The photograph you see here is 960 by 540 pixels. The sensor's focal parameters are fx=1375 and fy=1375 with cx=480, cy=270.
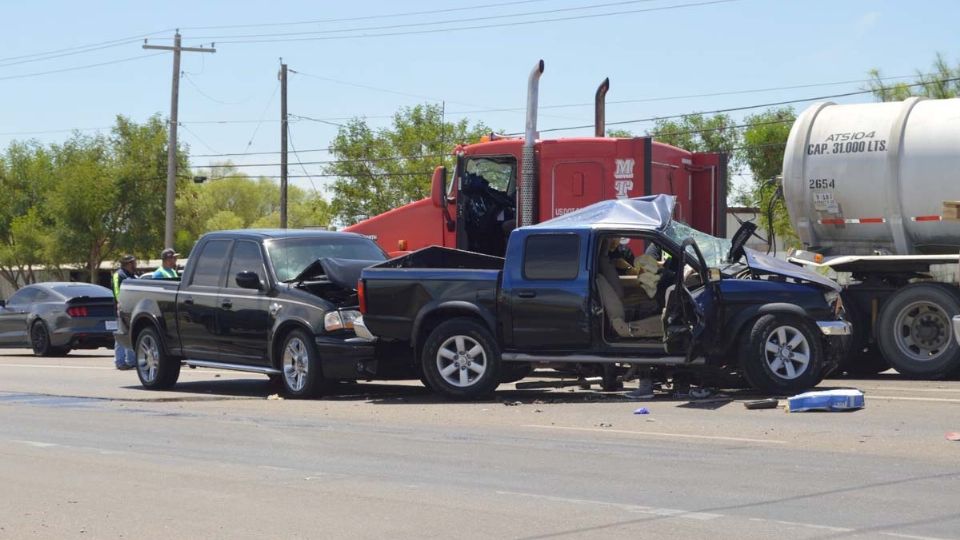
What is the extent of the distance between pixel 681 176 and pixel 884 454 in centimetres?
974

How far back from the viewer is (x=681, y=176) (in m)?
19.3

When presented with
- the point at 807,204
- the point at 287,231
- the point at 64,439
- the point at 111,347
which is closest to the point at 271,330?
the point at 287,231

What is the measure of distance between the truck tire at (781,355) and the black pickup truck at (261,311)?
157 inches

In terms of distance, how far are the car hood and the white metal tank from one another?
2.40 m

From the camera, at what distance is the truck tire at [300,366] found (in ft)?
48.3

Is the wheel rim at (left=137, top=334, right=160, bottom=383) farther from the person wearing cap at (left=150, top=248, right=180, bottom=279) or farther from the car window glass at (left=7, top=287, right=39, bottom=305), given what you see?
the car window glass at (left=7, top=287, right=39, bottom=305)

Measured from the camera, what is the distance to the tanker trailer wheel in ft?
51.1

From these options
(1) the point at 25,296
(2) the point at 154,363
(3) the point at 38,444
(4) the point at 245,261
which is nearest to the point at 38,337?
(1) the point at 25,296

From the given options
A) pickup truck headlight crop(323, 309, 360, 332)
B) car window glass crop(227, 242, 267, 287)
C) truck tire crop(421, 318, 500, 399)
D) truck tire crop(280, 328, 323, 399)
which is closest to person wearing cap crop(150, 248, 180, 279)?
car window glass crop(227, 242, 267, 287)

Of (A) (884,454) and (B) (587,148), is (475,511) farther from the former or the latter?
(B) (587,148)

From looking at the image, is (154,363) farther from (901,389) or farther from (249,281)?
(901,389)

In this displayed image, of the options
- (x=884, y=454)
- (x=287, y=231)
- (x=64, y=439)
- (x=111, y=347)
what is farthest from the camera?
(x=111, y=347)

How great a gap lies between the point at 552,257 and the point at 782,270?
2375 millimetres

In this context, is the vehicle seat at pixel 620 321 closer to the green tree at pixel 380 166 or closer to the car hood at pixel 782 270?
the car hood at pixel 782 270
